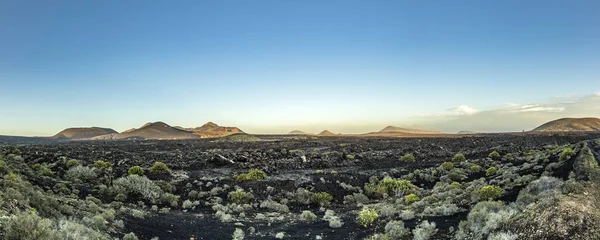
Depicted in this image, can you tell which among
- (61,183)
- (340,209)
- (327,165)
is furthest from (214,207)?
(327,165)

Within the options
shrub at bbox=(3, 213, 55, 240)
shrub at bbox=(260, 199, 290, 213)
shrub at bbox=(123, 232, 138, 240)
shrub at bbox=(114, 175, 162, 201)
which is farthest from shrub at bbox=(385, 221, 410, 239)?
shrub at bbox=(114, 175, 162, 201)

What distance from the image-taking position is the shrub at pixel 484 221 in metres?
9.16

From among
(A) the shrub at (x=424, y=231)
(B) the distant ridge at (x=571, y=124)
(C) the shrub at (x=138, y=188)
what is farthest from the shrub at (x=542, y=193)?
(B) the distant ridge at (x=571, y=124)

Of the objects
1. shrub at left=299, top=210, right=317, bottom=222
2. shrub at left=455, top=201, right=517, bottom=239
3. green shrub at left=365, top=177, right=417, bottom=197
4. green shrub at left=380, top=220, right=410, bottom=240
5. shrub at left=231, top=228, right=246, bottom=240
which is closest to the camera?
shrub at left=455, top=201, right=517, bottom=239

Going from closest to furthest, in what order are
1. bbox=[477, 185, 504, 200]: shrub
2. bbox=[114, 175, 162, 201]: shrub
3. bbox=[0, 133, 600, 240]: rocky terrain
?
bbox=[0, 133, 600, 240]: rocky terrain → bbox=[477, 185, 504, 200]: shrub → bbox=[114, 175, 162, 201]: shrub

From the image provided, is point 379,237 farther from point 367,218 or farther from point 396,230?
point 367,218

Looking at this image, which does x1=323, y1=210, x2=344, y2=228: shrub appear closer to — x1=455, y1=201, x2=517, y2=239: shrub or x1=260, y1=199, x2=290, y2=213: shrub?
x1=260, y1=199, x2=290, y2=213: shrub

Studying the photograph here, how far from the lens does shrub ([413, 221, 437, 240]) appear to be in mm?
10648

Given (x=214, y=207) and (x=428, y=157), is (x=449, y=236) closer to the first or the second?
(x=214, y=207)

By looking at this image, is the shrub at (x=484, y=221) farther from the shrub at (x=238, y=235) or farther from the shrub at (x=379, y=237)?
the shrub at (x=238, y=235)

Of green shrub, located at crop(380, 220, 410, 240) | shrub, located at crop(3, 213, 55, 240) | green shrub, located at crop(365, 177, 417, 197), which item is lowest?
green shrub, located at crop(365, 177, 417, 197)

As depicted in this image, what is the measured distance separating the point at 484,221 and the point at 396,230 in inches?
113

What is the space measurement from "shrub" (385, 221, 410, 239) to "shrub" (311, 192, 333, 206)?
8.10 meters

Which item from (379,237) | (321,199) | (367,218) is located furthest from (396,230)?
(321,199)
